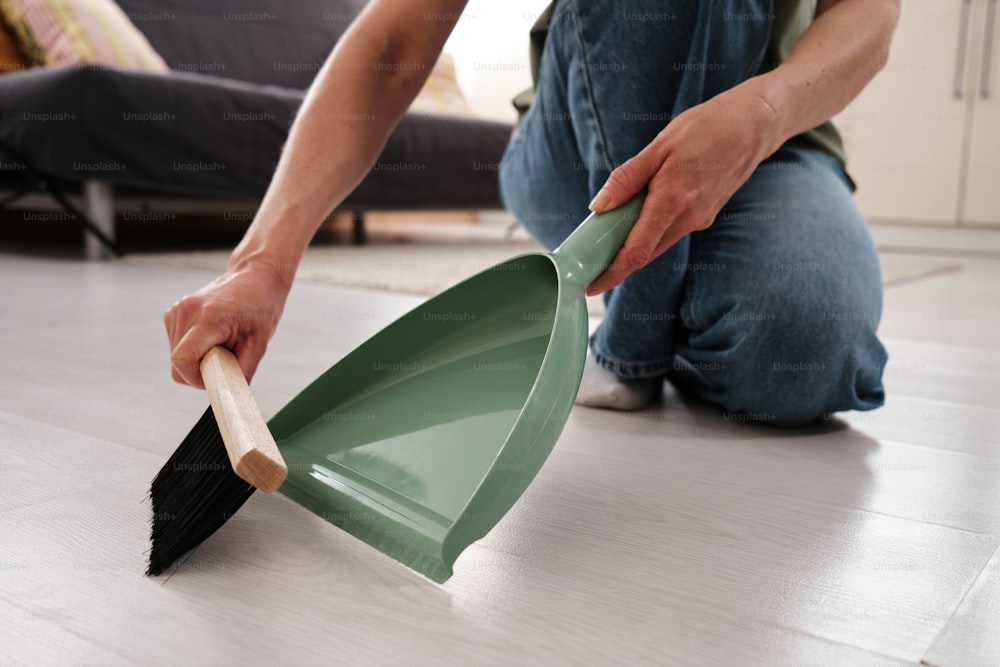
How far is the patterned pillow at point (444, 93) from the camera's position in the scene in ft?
10.7

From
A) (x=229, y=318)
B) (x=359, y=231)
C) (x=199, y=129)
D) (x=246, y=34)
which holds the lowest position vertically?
(x=359, y=231)

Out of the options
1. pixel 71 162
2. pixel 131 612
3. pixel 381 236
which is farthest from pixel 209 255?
pixel 131 612

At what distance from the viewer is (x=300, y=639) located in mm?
417

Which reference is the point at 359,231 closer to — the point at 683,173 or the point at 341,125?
the point at 341,125

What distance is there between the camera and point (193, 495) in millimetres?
532

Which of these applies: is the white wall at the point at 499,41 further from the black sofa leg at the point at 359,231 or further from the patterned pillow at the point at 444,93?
the black sofa leg at the point at 359,231

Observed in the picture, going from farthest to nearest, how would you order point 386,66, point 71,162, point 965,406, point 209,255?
point 209,255 < point 71,162 < point 965,406 < point 386,66

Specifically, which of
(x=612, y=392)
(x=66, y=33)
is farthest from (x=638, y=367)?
(x=66, y=33)

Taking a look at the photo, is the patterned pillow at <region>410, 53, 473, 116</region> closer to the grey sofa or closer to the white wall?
the grey sofa

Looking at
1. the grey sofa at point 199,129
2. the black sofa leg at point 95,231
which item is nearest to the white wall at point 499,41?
the grey sofa at point 199,129

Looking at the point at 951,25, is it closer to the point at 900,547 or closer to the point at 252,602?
the point at 900,547

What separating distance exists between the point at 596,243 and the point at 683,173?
0.08m

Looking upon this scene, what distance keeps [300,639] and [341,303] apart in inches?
47.5

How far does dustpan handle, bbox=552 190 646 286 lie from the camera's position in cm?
59
